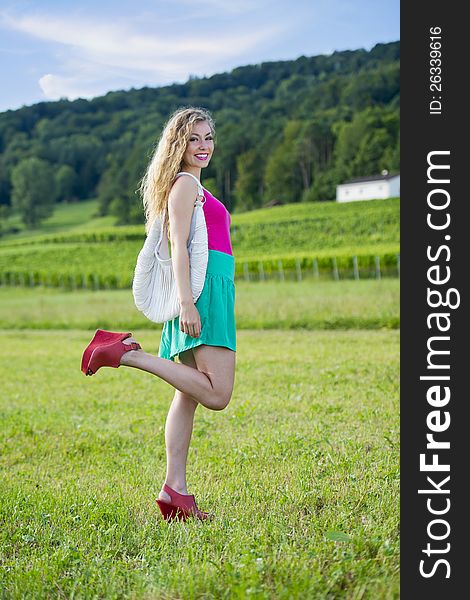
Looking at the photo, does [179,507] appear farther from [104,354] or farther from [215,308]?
[215,308]

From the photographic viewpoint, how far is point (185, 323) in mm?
3672

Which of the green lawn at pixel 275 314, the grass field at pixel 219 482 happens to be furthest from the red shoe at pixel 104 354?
the green lawn at pixel 275 314

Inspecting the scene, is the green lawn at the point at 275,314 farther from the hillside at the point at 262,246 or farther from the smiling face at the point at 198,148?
the hillside at the point at 262,246

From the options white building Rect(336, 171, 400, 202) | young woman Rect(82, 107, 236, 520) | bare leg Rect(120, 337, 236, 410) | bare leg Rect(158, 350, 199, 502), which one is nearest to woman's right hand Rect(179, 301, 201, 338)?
young woman Rect(82, 107, 236, 520)

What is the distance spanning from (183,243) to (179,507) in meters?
1.29

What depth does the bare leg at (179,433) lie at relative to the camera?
3.89m

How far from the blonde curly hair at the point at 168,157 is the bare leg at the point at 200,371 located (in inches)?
27.0

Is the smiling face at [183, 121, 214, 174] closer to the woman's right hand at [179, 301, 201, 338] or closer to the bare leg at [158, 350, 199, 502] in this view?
the woman's right hand at [179, 301, 201, 338]

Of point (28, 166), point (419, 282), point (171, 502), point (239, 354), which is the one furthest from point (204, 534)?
point (28, 166)

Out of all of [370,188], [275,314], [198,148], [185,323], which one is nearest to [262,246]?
[370,188]

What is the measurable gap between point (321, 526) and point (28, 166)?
9436 cm

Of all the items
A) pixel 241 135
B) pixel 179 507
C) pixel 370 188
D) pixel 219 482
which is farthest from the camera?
pixel 241 135

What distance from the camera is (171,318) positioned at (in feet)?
12.4

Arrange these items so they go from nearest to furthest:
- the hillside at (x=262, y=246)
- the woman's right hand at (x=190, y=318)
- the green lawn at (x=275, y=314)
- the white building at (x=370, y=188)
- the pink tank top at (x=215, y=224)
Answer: the woman's right hand at (x=190, y=318) → the pink tank top at (x=215, y=224) → the green lawn at (x=275, y=314) → the hillside at (x=262, y=246) → the white building at (x=370, y=188)
